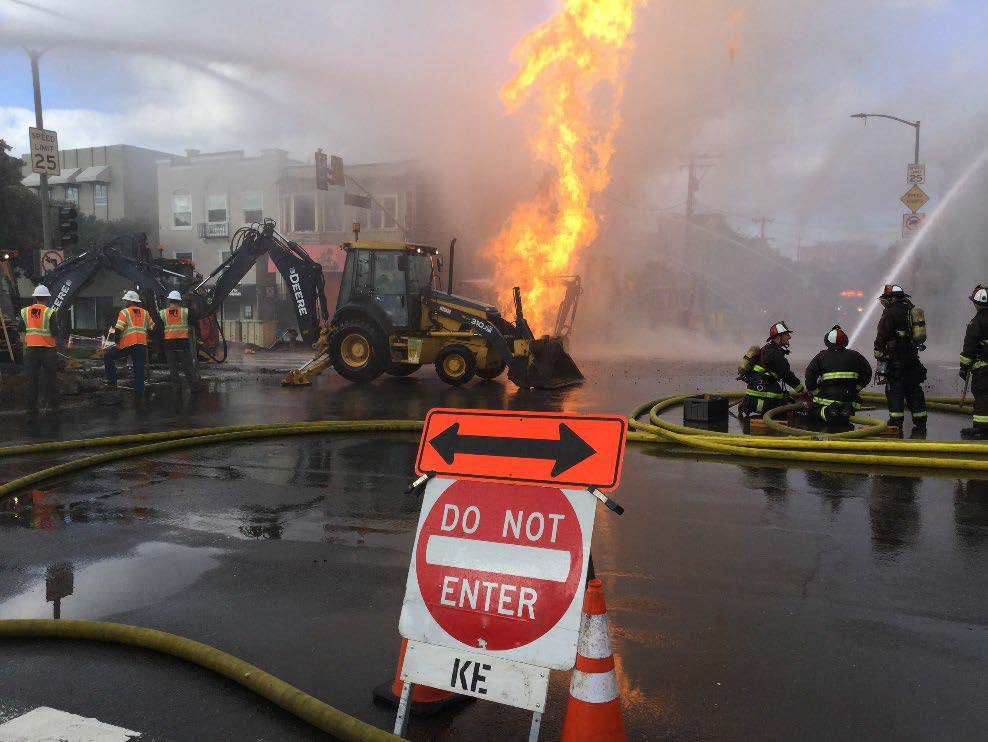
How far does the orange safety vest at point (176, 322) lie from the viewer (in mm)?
15000

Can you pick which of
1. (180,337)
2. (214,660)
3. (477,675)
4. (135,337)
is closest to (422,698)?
(477,675)

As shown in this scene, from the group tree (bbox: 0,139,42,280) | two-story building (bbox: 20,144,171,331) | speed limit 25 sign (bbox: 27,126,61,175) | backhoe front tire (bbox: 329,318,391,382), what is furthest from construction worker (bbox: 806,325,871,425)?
two-story building (bbox: 20,144,171,331)

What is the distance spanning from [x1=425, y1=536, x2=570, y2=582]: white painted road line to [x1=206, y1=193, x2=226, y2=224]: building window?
38.8 meters

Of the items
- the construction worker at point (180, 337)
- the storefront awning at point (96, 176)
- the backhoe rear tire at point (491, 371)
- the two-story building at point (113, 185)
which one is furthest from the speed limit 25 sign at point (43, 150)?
the storefront awning at point (96, 176)

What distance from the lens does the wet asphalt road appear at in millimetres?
3385

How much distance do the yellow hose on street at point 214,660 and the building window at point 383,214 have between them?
111 ft

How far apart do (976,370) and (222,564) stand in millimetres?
9240

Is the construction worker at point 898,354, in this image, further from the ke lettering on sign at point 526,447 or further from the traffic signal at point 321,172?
the traffic signal at point 321,172

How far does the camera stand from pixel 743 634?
4.11 meters

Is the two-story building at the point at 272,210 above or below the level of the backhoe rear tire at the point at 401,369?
above

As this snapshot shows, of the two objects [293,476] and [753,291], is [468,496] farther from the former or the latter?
[753,291]

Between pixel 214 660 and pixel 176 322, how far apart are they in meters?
12.7

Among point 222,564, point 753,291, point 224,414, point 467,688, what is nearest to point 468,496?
point 467,688

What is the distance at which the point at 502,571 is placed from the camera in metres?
3.13
